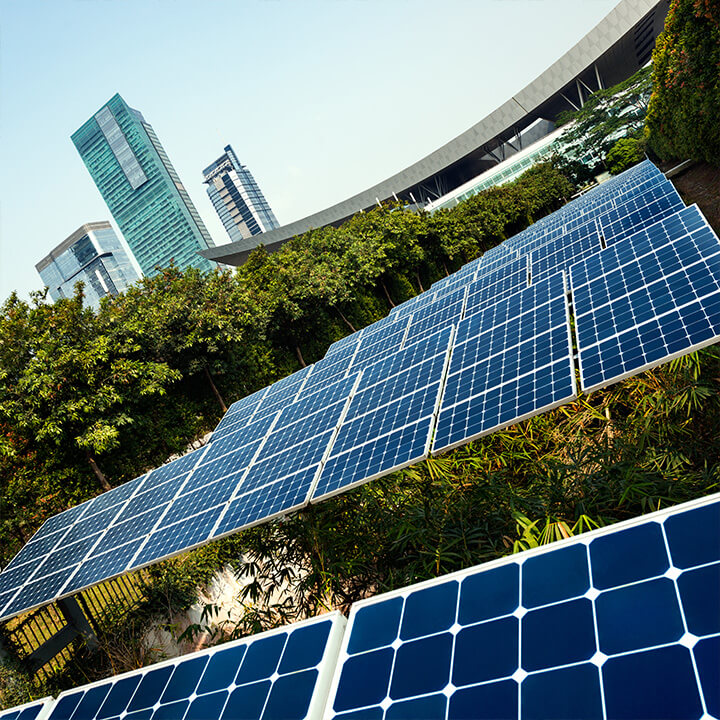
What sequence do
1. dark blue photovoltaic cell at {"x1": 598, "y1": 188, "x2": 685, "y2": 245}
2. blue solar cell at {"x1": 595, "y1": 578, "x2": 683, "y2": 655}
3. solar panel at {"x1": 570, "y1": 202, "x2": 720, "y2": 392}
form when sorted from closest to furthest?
blue solar cell at {"x1": 595, "y1": 578, "x2": 683, "y2": 655} → solar panel at {"x1": 570, "y1": 202, "x2": 720, "y2": 392} → dark blue photovoltaic cell at {"x1": 598, "y1": 188, "x2": 685, "y2": 245}

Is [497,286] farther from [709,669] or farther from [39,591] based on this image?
[709,669]

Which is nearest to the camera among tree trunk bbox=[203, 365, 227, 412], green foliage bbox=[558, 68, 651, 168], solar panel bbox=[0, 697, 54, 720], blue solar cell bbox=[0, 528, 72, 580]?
solar panel bbox=[0, 697, 54, 720]

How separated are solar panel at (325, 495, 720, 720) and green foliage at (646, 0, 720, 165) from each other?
48.1ft

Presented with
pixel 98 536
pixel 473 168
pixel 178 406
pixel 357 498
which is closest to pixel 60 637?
pixel 98 536

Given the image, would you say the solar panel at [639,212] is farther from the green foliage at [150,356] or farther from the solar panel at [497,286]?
the green foliage at [150,356]

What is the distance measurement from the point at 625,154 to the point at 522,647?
7181 centimetres

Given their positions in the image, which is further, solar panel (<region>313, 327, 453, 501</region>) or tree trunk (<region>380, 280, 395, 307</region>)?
tree trunk (<region>380, 280, 395, 307</region>)

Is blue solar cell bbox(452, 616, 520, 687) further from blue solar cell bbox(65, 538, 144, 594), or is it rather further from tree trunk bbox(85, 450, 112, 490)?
tree trunk bbox(85, 450, 112, 490)

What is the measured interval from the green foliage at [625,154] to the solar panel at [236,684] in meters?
65.6

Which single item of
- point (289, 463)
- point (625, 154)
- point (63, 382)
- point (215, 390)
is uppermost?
point (63, 382)

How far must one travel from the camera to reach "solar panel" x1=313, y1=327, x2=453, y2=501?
6523mm

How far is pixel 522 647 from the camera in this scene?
2.58m

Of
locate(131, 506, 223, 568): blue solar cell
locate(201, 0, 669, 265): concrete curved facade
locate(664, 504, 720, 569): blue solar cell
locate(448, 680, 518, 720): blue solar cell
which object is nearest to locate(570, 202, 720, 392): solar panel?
locate(664, 504, 720, 569): blue solar cell

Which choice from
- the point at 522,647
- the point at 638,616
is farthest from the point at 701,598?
the point at 522,647
